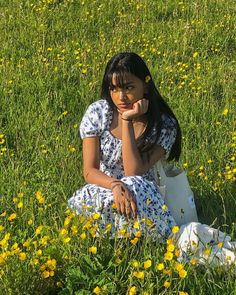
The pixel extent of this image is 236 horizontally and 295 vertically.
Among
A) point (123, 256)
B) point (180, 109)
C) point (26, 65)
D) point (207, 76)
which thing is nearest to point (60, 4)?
point (26, 65)

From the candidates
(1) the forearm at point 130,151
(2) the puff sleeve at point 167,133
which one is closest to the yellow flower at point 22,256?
(1) the forearm at point 130,151

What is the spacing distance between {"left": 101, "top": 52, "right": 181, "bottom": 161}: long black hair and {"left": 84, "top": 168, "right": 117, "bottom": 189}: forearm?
30cm

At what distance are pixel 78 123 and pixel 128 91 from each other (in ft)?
4.21

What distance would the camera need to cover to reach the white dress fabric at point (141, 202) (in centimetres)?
303

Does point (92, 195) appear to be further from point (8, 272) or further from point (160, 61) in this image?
point (160, 61)

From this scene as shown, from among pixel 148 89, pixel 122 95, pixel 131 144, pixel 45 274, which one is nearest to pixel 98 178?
pixel 131 144

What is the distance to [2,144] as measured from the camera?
14.5 feet

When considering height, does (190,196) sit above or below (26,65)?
below

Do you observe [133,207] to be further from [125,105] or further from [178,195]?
[125,105]

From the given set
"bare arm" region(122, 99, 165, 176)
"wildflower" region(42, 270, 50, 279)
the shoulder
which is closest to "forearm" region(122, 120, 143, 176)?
"bare arm" region(122, 99, 165, 176)

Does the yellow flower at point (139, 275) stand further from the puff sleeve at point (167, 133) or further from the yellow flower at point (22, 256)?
the puff sleeve at point (167, 133)

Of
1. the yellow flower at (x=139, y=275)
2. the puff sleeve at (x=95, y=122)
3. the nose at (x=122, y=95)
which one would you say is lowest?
the yellow flower at (x=139, y=275)

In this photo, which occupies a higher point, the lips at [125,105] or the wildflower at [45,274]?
the lips at [125,105]

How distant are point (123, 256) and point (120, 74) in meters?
1.08
